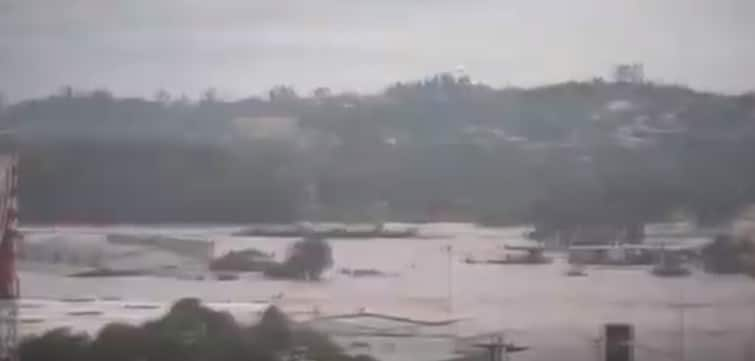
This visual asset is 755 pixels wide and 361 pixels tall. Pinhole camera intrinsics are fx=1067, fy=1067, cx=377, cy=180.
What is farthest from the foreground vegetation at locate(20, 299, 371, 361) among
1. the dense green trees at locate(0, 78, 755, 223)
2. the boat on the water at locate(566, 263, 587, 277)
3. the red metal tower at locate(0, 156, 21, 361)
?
the boat on the water at locate(566, 263, 587, 277)

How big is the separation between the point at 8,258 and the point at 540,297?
40.6 inches

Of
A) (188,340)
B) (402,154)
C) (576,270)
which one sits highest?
(402,154)

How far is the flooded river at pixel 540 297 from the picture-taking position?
2.03m

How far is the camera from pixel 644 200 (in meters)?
A: 2.03

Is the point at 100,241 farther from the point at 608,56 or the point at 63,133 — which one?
the point at 608,56

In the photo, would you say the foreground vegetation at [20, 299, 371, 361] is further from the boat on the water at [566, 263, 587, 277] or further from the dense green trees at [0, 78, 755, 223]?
the boat on the water at [566, 263, 587, 277]

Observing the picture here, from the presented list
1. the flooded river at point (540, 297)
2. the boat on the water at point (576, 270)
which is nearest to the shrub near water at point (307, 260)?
the flooded river at point (540, 297)

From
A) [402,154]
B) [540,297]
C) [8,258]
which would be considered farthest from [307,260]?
[8,258]

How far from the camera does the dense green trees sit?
203cm

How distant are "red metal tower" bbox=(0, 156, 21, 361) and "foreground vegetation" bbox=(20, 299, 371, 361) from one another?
33mm

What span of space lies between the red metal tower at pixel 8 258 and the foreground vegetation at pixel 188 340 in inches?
1.3

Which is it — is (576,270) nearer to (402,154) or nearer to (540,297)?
(540,297)

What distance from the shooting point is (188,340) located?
81.6 inches

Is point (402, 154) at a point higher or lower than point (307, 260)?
higher
